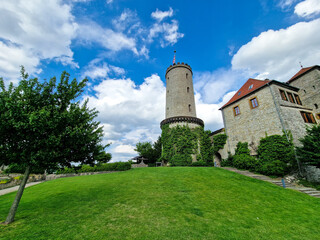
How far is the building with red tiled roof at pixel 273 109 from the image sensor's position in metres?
16.5

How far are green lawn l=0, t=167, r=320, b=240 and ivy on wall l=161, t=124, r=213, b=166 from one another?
12955 millimetres

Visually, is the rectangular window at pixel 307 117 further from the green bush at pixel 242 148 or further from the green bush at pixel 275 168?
the green bush at pixel 275 168

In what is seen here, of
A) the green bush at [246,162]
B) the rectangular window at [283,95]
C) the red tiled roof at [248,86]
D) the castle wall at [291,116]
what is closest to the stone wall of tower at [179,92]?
the red tiled roof at [248,86]

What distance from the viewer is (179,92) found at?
88.5 ft

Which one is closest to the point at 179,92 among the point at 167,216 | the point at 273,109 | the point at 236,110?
the point at 236,110

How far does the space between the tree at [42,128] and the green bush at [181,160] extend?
16756 mm

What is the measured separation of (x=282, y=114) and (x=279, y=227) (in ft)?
50.4

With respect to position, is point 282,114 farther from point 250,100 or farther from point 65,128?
point 65,128

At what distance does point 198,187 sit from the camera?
923 cm

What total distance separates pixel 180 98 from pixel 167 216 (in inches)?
901

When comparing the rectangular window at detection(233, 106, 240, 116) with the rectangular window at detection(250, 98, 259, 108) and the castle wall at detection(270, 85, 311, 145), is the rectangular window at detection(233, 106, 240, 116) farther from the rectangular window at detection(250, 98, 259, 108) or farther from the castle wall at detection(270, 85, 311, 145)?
the castle wall at detection(270, 85, 311, 145)

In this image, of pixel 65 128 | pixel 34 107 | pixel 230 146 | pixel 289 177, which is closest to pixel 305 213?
pixel 289 177

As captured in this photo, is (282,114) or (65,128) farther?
(282,114)

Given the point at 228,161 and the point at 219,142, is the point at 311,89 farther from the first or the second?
the point at 228,161
